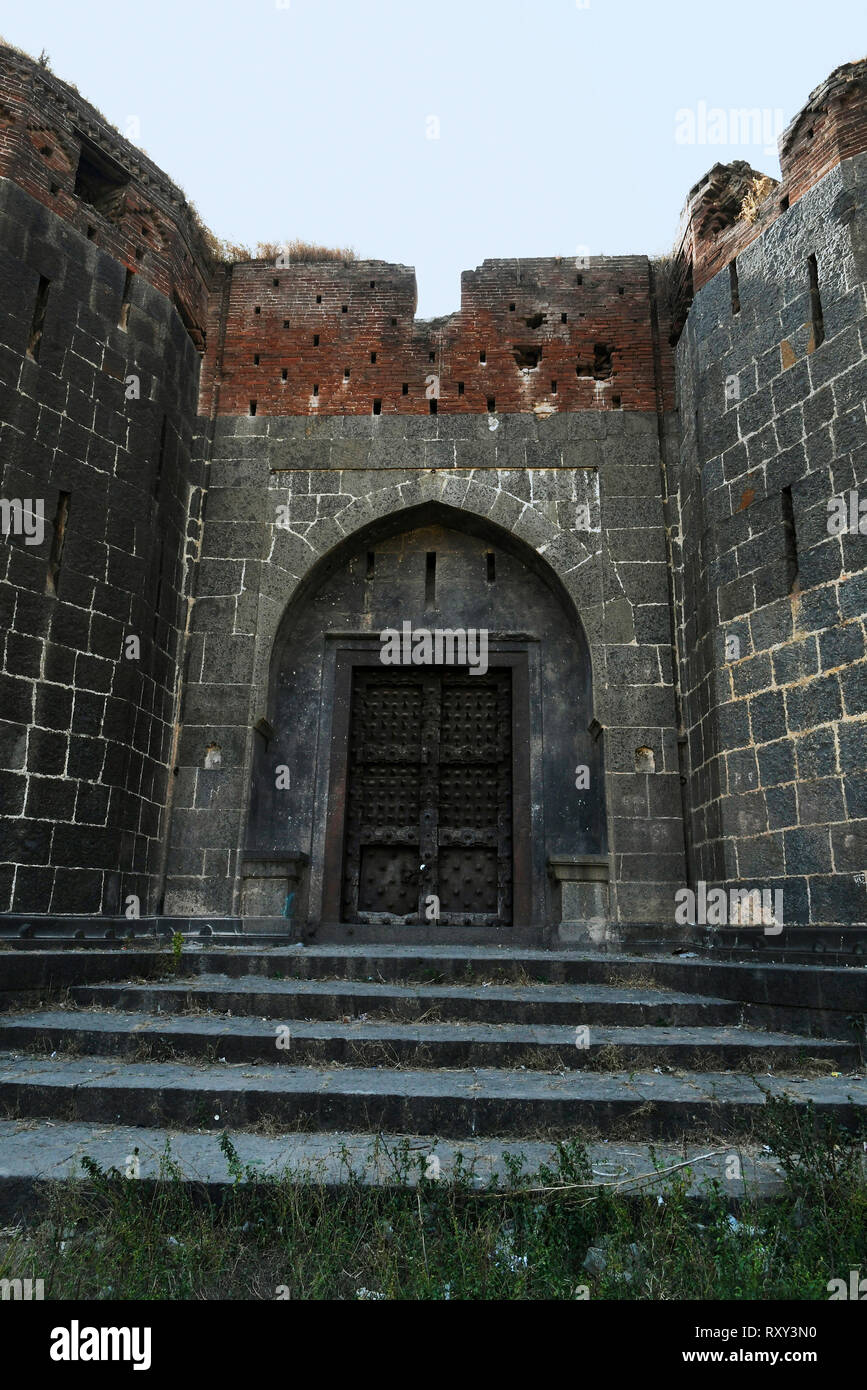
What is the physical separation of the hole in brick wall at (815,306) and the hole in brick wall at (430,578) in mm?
3904

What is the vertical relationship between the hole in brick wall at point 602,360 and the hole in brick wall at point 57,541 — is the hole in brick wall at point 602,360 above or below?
above

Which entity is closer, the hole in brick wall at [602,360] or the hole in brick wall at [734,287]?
the hole in brick wall at [734,287]

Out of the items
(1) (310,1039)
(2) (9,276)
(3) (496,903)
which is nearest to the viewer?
(1) (310,1039)

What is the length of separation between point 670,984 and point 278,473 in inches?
232

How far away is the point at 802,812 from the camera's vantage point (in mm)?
5848

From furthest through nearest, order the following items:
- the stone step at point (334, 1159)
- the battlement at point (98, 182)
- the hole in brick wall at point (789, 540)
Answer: the battlement at point (98, 182) → the hole in brick wall at point (789, 540) → the stone step at point (334, 1159)

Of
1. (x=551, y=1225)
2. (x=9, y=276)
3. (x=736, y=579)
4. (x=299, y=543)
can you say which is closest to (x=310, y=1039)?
(x=551, y=1225)

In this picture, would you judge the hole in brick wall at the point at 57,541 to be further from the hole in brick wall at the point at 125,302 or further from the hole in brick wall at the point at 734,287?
the hole in brick wall at the point at 734,287

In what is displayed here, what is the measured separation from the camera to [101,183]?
26.4 ft

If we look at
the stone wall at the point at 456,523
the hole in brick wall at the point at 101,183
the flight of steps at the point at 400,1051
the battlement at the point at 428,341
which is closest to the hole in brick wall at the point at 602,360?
the battlement at the point at 428,341

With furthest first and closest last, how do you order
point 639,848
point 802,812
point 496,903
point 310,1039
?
point 496,903 < point 639,848 < point 802,812 < point 310,1039

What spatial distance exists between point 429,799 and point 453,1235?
5.59 meters

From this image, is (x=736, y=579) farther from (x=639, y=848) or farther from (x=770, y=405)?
(x=639, y=848)

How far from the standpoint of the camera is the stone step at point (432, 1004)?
A: 500 cm
